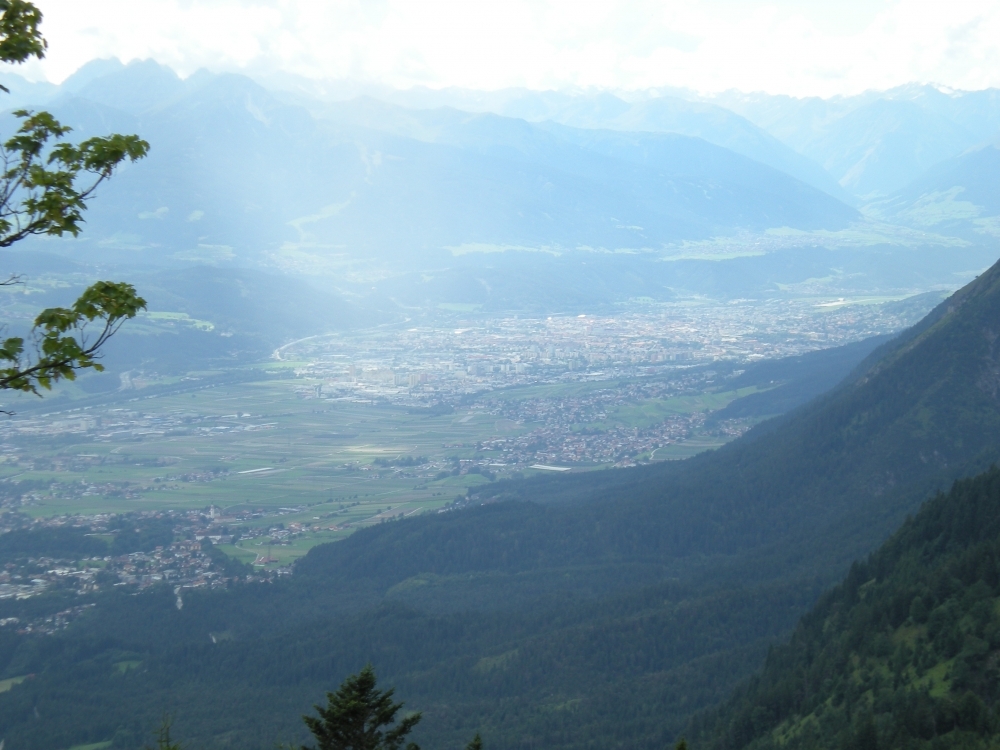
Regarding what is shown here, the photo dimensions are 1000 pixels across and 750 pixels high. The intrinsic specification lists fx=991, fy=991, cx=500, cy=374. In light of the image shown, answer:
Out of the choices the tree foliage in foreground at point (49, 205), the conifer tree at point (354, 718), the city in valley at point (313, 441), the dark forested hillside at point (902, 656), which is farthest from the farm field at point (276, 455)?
the tree foliage in foreground at point (49, 205)

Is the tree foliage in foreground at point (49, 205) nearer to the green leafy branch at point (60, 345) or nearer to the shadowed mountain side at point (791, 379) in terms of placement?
the green leafy branch at point (60, 345)

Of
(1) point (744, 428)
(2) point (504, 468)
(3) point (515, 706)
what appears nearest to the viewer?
(3) point (515, 706)

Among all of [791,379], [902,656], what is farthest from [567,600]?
[791,379]

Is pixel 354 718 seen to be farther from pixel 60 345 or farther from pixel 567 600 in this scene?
pixel 567 600

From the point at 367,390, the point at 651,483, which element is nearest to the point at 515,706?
the point at 651,483

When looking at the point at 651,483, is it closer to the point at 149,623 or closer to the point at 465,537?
the point at 465,537

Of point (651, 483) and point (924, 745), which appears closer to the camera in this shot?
point (924, 745)
